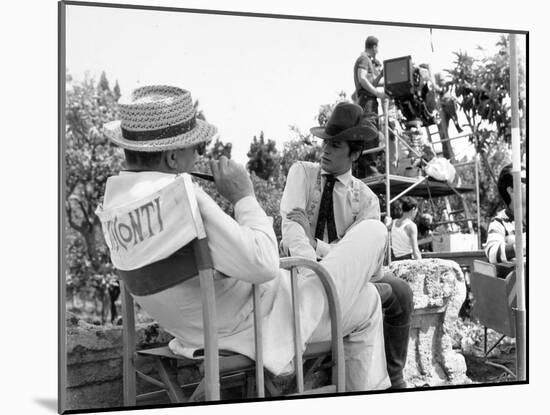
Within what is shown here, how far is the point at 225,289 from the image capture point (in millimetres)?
3465

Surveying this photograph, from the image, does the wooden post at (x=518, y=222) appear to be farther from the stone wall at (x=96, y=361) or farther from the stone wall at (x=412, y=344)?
the stone wall at (x=96, y=361)

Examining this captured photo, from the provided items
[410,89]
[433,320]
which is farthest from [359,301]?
[410,89]

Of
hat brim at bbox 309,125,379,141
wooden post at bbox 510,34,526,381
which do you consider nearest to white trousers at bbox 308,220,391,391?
hat brim at bbox 309,125,379,141

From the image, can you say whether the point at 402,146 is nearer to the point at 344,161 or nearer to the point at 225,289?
the point at 344,161

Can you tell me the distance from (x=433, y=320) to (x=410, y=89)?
126 cm

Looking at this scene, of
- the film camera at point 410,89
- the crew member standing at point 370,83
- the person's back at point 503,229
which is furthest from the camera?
the person's back at point 503,229

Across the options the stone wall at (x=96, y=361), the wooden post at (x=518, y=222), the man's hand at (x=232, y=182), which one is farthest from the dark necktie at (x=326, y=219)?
the wooden post at (x=518, y=222)

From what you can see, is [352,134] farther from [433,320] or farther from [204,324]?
[204,324]

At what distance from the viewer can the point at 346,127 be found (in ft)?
13.9

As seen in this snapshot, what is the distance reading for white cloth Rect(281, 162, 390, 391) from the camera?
3756mm

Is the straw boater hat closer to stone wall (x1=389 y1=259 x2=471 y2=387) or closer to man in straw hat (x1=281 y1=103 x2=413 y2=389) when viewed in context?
man in straw hat (x1=281 y1=103 x2=413 y2=389)

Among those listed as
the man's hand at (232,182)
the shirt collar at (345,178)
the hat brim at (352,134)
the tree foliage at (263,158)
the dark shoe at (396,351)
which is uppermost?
the hat brim at (352,134)

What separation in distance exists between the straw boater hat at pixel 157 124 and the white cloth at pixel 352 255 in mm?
729

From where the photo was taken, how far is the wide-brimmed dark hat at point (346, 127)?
13.9ft
